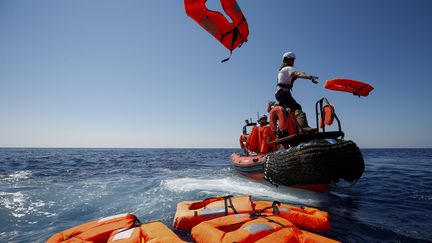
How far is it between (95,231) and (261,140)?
7.27 m

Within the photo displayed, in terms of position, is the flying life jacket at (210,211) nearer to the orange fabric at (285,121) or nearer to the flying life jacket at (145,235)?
the flying life jacket at (145,235)

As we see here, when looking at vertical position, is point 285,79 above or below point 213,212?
above

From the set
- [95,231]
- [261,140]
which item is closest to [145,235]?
[95,231]

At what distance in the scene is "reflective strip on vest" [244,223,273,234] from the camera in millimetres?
3215

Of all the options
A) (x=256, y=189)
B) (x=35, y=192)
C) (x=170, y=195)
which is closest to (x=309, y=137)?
(x=256, y=189)

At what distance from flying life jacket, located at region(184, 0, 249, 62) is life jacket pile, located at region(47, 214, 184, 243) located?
3.35m

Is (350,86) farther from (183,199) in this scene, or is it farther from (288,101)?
(183,199)

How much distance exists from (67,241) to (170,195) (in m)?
4.83

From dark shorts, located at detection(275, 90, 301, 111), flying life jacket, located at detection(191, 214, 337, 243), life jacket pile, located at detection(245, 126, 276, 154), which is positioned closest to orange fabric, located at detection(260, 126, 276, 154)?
life jacket pile, located at detection(245, 126, 276, 154)

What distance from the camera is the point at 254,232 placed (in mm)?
3168

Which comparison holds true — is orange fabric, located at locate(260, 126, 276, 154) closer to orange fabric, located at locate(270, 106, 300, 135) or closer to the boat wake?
the boat wake

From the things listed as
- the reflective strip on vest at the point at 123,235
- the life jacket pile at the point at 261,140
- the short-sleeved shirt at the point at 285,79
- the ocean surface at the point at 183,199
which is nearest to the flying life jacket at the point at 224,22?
the short-sleeved shirt at the point at 285,79

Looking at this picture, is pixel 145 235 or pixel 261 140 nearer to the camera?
pixel 145 235

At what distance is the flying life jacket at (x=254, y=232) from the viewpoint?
301 centimetres
